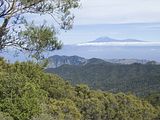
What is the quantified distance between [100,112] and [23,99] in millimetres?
59553

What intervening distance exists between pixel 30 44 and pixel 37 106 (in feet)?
60.5

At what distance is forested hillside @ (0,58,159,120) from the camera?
108ft

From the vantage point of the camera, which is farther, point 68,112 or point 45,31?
point 68,112

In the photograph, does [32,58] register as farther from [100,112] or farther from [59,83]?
[100,112]

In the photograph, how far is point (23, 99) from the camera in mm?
33312

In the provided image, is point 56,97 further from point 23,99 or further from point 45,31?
point 45,31

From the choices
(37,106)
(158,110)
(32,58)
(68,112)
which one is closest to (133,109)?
(158,110)

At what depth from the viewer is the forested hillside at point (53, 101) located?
33031 millimetres

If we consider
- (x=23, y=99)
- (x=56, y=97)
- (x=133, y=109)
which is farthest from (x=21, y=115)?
(x=133, y=109)

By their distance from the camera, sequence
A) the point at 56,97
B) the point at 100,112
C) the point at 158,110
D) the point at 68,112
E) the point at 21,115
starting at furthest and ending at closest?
the point at 158,110
the point at 100,112
the point at 56,97
the point at 68,112
the point at 21,115

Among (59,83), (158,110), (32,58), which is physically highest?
(32,58)

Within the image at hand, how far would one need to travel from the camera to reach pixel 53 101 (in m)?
76.5

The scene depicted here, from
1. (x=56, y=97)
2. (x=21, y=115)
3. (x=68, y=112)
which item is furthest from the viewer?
(x=56, y=97)

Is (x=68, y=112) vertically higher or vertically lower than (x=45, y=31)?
lower
